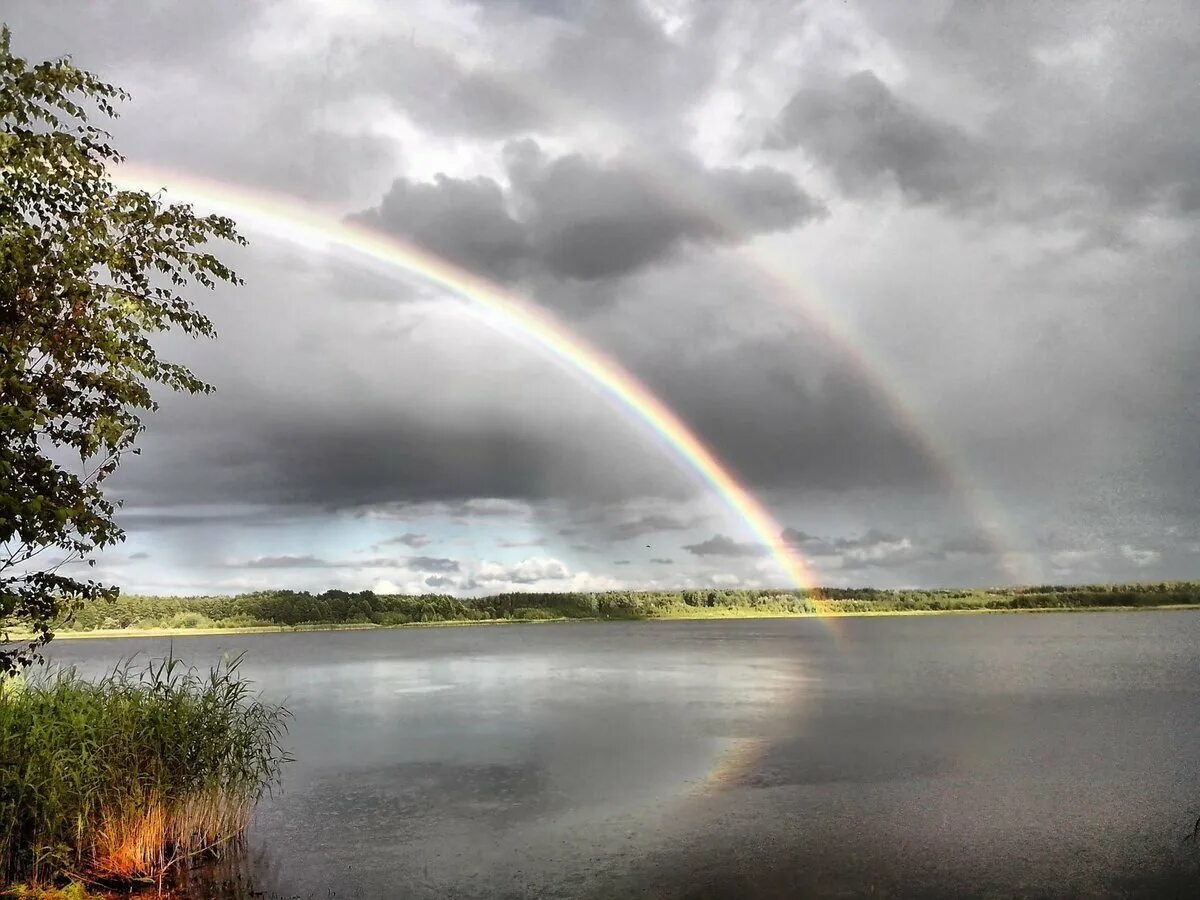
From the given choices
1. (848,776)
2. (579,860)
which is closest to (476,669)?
(848,776)

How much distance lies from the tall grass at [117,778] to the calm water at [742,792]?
69.2 inches

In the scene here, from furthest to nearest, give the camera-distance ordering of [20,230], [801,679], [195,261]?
[801,679] → [195,261] → [20,230]

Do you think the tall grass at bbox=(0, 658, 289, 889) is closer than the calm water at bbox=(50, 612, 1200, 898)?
Yes

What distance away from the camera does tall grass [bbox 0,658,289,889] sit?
12969 mm

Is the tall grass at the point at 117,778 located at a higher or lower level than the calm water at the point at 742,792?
higher

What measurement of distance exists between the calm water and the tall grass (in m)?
1.76

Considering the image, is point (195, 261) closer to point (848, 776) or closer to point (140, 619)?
point (848, 776)

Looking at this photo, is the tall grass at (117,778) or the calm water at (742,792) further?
the calm water at (742,792)

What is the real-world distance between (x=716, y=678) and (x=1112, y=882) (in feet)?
162

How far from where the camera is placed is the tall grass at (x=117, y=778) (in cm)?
1297

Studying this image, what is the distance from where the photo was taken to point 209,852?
1570cm

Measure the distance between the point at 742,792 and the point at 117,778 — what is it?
50.7 ft

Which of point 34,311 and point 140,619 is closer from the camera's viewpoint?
point 34,311

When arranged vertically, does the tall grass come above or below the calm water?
above
